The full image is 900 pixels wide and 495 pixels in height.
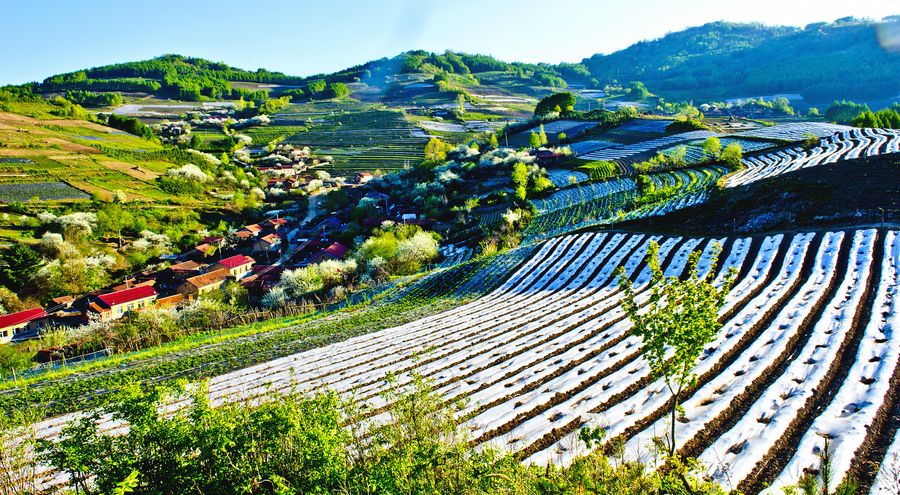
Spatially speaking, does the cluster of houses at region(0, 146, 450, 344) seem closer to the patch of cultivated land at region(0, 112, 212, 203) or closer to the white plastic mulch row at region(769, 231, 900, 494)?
the patch of cultivated land at region(0, 112, 212, 203)

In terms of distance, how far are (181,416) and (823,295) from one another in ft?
61.6

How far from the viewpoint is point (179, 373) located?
18.8 meters

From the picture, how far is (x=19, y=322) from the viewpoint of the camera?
130 ft

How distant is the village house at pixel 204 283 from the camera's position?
158 ft

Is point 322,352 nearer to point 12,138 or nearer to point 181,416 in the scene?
point 181,416

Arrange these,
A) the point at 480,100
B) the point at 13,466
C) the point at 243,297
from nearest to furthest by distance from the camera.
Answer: the point at 13,466
the point at 243,297
the point at 480,100

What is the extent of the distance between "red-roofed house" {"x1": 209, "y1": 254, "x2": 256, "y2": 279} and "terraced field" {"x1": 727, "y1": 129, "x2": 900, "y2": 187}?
49.9 metres

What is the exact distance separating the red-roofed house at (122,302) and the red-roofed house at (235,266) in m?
8.58

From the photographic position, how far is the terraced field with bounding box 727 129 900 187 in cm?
4183

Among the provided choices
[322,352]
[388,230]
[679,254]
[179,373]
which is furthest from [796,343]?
[388,230]

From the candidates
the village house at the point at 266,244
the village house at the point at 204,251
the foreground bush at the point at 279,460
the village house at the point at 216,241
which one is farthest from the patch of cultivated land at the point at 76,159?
the foreground bush at the point at 279,460

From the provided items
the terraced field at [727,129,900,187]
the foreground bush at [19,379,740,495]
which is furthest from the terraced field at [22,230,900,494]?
the terraced field at [727,129,900,187]

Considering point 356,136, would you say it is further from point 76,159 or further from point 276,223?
point 276,223

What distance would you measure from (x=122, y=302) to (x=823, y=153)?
67730 mm
